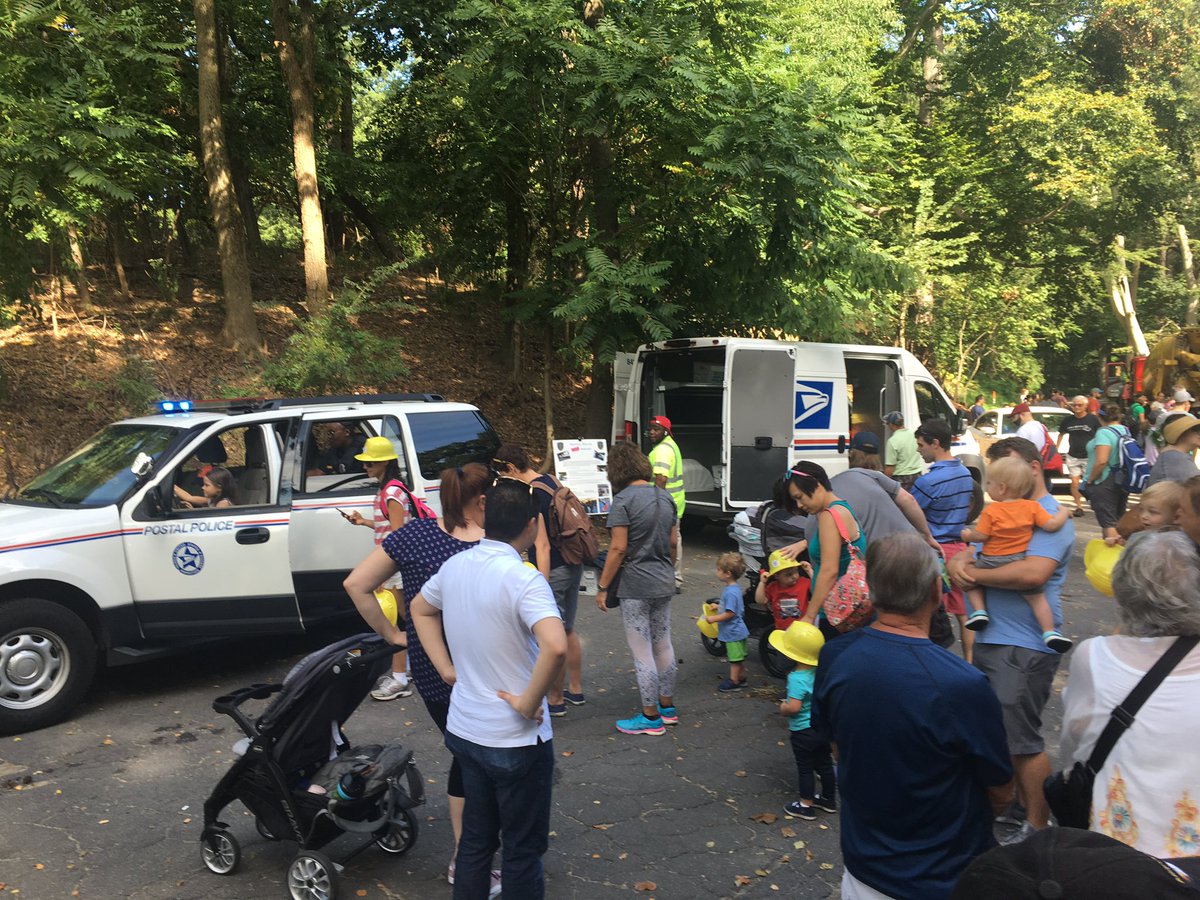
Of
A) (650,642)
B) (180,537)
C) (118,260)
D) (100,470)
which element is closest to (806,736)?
(650,642)

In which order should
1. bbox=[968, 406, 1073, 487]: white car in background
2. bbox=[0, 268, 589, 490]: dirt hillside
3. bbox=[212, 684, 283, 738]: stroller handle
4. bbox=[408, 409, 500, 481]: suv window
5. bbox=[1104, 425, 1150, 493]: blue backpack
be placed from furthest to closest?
1. bbox=[968, 406, 1073, 487]: white car in background
2. bbox=[0, 268, 589, 490]: dirt hillside
3. bbox=[1104, 425, 1150, 493]: blue backpack
4. bbox=[408, 409, 500, 481]: suv window
5. bbox=[212, 684, 283, 738]: stroller handle

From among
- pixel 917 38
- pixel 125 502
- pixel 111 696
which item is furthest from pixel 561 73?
pixel 917 38

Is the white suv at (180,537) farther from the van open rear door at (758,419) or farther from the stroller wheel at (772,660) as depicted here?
the van open rear door at (758,419)

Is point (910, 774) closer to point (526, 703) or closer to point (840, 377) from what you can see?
point (526, 703)

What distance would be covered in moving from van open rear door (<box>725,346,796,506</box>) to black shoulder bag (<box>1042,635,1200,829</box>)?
29.3 feet

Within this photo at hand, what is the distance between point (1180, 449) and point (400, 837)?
256 inches

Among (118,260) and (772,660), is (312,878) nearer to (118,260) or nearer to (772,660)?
(772,660)

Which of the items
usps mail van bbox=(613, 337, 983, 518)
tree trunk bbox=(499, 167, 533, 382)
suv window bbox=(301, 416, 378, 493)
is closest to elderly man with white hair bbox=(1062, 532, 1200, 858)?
suv window bbox=(301, 416, 378, 493)

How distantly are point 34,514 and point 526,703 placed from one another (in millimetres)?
4644

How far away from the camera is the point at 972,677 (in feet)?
8.20

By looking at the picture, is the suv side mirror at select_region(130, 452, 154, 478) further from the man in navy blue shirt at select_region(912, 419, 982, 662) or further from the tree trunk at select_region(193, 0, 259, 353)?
the tree trunk at select_region(193, 0, 259, 353)

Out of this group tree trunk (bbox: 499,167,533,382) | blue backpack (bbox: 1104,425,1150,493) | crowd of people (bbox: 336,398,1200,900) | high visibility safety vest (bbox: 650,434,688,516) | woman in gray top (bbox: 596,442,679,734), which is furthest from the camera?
tree trunk (bbox: 499,167,533,382)

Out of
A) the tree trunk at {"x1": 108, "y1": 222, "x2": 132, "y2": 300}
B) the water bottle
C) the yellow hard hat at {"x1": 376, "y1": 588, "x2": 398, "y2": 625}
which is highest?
the tree trunk at {"x1": 108, "y1": 222, "x2": 132, "y2": 300}

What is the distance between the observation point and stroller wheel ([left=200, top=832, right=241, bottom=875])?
419 cm
